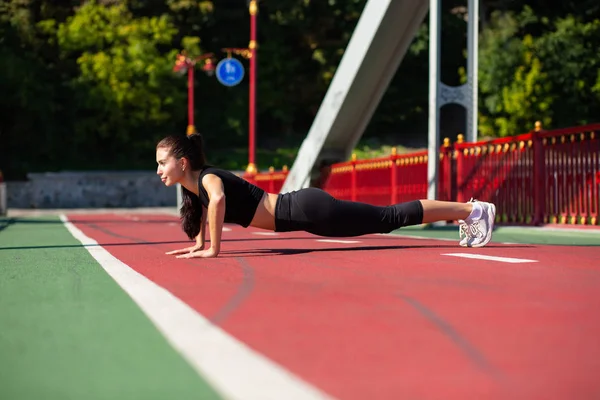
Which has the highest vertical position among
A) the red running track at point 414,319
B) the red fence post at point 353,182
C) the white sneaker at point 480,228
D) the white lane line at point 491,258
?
the red fence post at point 353,182

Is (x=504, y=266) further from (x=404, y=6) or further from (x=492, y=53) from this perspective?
(x=492, y=53)

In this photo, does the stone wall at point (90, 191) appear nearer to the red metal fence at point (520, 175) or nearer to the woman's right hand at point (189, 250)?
the red metal fence at point (520, 175)

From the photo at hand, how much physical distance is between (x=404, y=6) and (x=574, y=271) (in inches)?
466

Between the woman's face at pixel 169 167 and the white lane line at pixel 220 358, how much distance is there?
269 centimetres

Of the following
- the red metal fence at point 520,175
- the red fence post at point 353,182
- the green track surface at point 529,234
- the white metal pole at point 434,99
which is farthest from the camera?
the red fence post at point 353,182

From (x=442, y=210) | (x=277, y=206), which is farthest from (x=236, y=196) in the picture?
(x=442, y=210)

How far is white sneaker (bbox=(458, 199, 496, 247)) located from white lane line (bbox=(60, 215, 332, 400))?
3.82 meters

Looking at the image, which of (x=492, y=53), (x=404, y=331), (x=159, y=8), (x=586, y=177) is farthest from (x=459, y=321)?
(x=159, y=8)

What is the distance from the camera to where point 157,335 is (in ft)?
11.6

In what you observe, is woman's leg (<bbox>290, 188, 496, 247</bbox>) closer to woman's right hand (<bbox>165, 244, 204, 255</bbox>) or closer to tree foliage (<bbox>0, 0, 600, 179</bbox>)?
woman's right hand (<bbox>165, 244, 204, 255</bbox>)

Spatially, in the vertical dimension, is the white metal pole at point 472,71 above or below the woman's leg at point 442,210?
above

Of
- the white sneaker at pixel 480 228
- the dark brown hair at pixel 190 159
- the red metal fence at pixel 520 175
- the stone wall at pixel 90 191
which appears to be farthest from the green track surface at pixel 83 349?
the stone wall at pixel 90 191

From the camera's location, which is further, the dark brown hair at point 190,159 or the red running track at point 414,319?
the dark brown hair at point 190,159

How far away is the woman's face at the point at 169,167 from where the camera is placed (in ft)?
23.9
